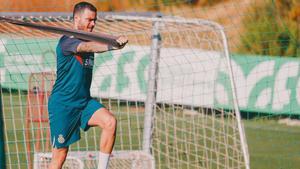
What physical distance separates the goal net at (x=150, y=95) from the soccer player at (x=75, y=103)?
1097 mm

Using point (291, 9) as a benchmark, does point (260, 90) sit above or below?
below

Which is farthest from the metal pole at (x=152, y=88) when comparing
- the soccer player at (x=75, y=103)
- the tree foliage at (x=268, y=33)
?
the tree foliage at (x=268, y=33)

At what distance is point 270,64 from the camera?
16.9 meters

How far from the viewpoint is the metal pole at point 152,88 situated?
10.9 m

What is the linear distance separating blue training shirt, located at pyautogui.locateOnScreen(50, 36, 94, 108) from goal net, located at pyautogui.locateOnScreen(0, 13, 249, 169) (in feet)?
4.07

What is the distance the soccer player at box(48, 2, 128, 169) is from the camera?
8.39m

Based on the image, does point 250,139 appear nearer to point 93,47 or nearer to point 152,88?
point 152,88

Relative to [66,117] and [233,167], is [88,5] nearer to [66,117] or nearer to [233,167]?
[66,117]

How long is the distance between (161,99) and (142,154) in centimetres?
195

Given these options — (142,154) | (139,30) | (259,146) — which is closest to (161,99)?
(139,30)

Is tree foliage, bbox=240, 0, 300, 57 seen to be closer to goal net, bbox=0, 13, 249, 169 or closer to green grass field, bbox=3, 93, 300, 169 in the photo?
green grass field, bbox=3, 93, 300, 169

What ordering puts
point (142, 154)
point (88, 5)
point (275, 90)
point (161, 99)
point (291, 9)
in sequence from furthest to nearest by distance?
point (291, 9) → point (275, 90) → point (161, 99) → point (142, 154) → point (88, 5)

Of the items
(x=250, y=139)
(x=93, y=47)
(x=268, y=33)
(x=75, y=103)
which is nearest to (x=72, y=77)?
(x=75, y=103)

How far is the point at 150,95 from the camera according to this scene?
11031 millimetres
